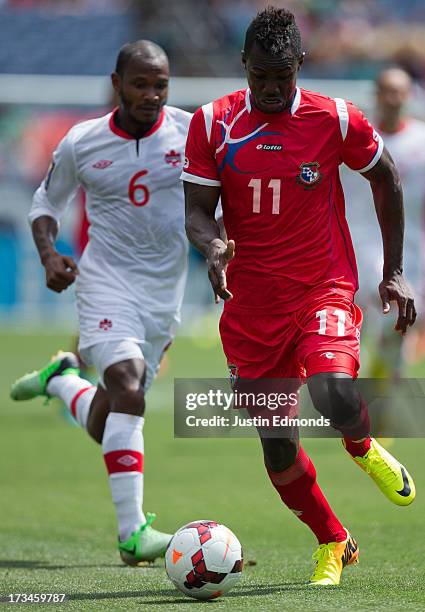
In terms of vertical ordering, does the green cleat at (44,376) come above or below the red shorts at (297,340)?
below

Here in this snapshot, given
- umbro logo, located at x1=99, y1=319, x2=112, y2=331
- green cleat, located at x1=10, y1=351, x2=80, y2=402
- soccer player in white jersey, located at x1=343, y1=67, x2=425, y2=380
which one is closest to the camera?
umbro logo, located at x1=99, y1=319, x2=112, y2=331

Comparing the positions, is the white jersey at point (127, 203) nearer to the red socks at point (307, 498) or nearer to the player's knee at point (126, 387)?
the player's knee at point (126, 387)

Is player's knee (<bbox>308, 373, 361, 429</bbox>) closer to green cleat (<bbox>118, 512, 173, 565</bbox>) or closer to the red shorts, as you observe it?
the red shorts

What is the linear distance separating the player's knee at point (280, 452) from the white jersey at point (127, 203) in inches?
64.2

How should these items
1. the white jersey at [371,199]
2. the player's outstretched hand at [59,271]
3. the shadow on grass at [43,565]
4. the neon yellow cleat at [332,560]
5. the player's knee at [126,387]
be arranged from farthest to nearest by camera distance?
the white jersey at [371,199], the player's outstretched hand at [59,271], the player's knee at [126,387], the shadow on grass at [43,565], the neon yellow cleat at [332,560]

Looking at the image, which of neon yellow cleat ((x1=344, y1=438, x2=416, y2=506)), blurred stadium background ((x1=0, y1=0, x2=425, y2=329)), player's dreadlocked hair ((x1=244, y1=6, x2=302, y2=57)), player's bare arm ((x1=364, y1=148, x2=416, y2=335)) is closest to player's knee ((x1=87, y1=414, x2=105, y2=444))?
neon yellow cleat ((x1=344, y1=438, x2=416, y2=506))

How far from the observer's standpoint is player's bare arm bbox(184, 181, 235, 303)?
4996 mm

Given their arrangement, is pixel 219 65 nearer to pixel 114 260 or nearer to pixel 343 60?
pixel 343 60

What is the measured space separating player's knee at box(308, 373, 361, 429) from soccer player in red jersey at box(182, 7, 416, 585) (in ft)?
0.38

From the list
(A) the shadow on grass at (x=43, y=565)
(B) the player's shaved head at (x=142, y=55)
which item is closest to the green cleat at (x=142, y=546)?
(A) the shadow on grass at (x=43, y=565)

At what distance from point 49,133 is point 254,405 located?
54.2 ft

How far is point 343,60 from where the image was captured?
2389cm

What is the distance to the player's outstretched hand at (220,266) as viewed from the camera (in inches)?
196

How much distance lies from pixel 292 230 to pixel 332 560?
1.45 metres
